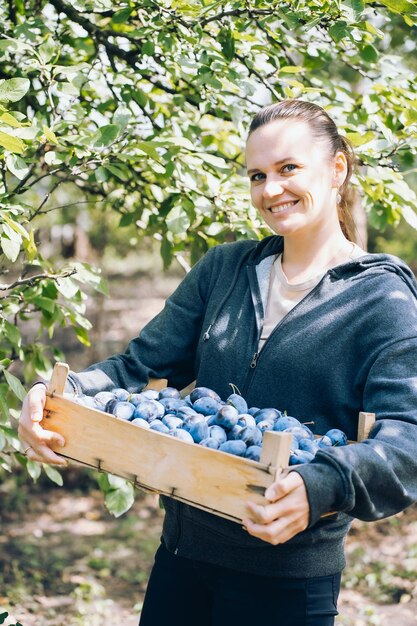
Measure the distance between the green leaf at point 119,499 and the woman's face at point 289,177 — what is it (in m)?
1.07

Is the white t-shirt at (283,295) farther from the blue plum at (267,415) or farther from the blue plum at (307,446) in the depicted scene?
the blue plum at (307,446)

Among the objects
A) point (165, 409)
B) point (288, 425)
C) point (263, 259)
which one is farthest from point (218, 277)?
point (288, 425)

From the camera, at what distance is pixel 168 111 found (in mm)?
3225

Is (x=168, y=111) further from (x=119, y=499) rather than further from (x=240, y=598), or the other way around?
(x=240, y=598)

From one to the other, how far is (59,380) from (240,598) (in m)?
0.65

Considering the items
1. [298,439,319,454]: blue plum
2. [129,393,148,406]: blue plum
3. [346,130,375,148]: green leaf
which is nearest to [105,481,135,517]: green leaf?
[129,393,148,406]: blue plum

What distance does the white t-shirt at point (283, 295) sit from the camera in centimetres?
194

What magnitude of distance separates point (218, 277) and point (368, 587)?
9.36 ft

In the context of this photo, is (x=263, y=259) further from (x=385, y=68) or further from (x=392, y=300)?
(x=385, y=68)

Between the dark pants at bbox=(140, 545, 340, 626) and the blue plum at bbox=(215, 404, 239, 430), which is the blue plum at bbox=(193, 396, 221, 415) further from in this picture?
the dark pants at bbox=(140, 545, 340, 626)

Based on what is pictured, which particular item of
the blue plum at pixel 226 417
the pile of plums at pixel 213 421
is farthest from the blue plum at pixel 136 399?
the blue plum at pixel 226 417

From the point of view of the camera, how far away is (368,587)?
4.33 m

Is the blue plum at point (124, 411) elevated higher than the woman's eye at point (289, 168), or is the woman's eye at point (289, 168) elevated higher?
the woman's eye at point (289, 168)

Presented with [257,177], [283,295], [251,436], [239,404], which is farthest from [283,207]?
[251,436]
